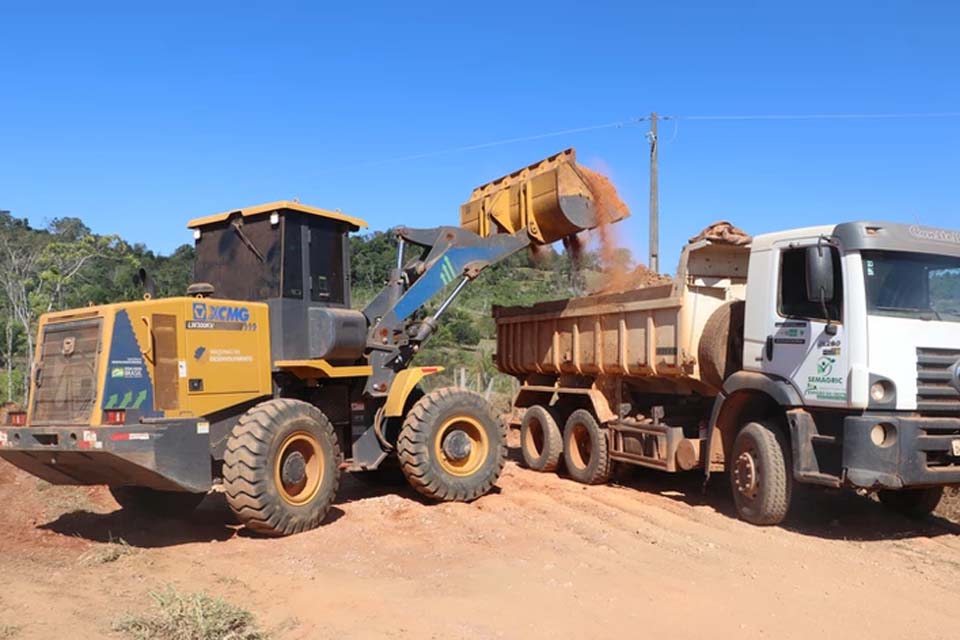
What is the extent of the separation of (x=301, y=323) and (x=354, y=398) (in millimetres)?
1237

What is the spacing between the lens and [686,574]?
642 cm

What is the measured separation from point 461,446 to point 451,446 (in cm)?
14

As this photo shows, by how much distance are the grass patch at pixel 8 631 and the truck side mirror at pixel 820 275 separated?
6507 mm

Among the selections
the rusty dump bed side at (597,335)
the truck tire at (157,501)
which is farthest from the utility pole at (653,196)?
the truck tire at (157,501)

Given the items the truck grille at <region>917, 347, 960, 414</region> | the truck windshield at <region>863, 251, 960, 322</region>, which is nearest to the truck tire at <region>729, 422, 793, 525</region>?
the truck grille at <region>917, 347, 960, 414</region>

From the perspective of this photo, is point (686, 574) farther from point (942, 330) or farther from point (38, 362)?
point (38, 362)

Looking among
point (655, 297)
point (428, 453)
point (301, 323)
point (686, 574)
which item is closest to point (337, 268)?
point (301, 323)

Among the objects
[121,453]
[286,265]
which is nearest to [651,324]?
[286,265]

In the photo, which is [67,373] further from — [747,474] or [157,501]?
[747,474]

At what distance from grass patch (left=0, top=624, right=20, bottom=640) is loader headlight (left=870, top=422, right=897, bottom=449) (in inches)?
255

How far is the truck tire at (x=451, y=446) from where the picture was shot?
9.20 meters

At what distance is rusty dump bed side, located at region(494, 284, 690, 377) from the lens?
9.38 metres

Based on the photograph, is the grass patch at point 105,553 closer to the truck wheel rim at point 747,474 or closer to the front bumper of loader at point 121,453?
the front bumper of loader at point 121,453

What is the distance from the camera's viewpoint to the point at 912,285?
24.8 feet
